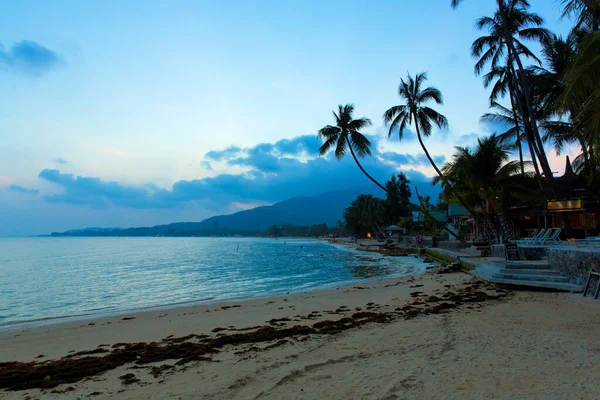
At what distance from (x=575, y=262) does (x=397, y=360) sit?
7859mm

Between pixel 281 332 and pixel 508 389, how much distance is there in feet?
13.7

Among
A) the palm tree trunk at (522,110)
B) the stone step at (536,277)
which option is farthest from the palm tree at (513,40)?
the stone step at (536,277)

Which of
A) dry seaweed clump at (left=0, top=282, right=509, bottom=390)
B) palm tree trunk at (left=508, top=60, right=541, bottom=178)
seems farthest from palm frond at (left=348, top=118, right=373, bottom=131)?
dry seaweed clump at (left=0, top=282, right=509, bottom=390)

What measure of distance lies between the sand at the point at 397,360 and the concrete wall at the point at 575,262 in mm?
1184

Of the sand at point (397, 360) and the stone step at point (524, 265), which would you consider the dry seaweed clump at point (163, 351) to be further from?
the stone step at point (524, 265)

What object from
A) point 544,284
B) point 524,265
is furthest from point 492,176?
point 544,284

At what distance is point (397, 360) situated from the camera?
4602mm

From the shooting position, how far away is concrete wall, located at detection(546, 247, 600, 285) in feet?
28.8

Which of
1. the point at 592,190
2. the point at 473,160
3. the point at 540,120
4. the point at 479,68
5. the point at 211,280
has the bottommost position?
the point at 211,280

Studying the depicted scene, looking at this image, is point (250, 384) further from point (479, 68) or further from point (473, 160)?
point (479, 68)

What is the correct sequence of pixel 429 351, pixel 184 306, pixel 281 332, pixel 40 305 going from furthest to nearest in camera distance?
pixel 40 305, pixel 184 306, pixel 281 332, pixel 429 351

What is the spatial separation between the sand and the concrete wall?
1.18 meters

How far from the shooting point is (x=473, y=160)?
19.7m

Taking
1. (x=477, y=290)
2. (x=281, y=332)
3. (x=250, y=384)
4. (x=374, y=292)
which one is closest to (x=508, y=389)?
(x=250, y=384)
